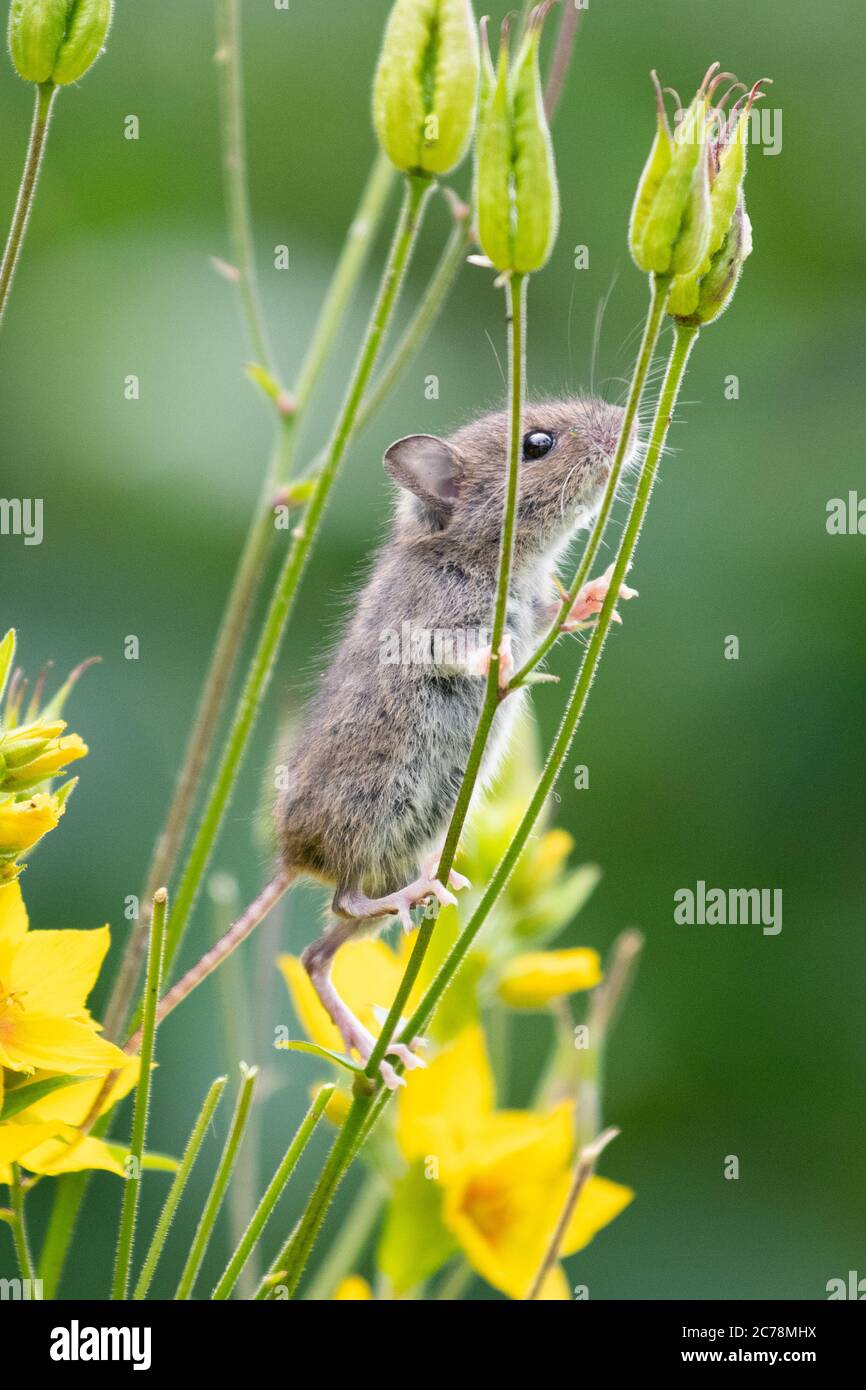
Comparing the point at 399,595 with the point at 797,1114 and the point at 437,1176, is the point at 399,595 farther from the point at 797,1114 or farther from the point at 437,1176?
the point at 797,1114

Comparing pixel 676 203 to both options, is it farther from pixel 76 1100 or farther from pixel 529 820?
pixel 76 1100

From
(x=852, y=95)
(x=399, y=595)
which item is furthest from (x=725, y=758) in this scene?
(x=399, y=595)

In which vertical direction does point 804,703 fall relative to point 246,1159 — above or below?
above

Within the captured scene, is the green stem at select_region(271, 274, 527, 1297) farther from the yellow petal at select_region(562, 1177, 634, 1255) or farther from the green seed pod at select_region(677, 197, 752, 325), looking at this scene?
the yellow petal at select_region(562, 1177, 634, 1255)

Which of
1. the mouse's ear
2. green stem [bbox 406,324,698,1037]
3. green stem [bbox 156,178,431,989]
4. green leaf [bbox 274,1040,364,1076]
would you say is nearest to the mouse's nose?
the mouse's ear

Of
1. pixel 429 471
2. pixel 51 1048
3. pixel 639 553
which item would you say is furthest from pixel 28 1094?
pixel 639 553

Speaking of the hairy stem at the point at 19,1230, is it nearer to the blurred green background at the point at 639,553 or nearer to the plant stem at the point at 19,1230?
the plant stem at the point at 19,1230
